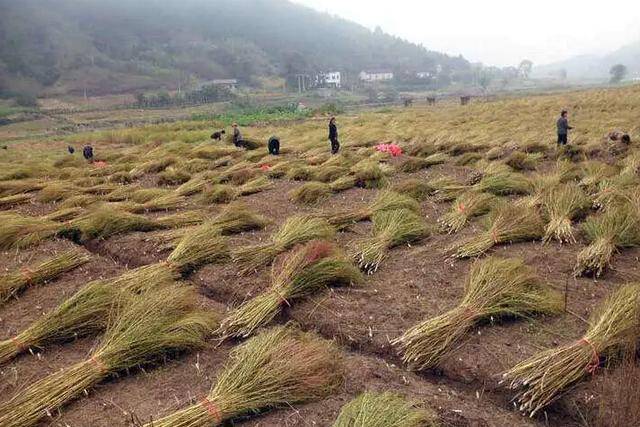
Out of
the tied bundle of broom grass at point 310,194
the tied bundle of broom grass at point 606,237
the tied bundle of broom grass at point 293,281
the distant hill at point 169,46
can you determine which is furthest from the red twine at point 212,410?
the distant hill at point 169,46

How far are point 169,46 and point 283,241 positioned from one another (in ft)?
439

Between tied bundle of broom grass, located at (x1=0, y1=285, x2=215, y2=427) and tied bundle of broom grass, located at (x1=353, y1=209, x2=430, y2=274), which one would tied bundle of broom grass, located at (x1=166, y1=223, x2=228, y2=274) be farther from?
tied bundle of broom grass, located at (x1=353, y1=209, x2=430, y2=274)

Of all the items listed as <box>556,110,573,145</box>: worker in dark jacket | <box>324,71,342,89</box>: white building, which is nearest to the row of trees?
<box>324,71,342,89</box>: white building

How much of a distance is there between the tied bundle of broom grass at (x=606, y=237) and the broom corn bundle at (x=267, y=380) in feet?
9.20

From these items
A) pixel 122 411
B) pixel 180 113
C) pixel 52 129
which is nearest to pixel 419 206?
pixel 122 411

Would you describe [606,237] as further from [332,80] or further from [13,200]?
[332,80]

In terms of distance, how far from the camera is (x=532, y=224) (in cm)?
557

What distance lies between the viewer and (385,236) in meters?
5.52

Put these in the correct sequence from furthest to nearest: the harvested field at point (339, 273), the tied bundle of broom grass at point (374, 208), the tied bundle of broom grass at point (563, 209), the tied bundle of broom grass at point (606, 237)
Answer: the tied bundle of broom grass at point (374, 208)
the tied bundle of broom grass at point (563, 209)
the tied bundle of broom grass at point (606, 237)
the harvested field at point (339, 273)

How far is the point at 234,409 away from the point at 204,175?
7.60m

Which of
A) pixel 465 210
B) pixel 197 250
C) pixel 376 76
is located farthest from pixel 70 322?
pixel 376 76

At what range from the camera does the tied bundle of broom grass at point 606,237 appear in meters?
4.66

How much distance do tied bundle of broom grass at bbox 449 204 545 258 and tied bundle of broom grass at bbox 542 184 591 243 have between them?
5.3 inches

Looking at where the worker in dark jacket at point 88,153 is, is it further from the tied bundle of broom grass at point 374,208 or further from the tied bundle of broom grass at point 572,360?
the tied bundle of broom grass at point 572,360
